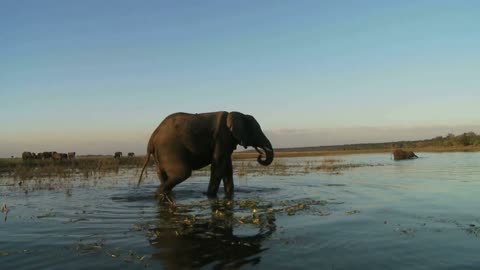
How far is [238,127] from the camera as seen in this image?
15133 millimetres

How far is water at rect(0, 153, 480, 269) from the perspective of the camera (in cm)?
671

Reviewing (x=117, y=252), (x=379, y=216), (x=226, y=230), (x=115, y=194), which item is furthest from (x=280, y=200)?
(x=117, y=252)

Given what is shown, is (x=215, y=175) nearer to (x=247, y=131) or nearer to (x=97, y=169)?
(x=247, y=131)

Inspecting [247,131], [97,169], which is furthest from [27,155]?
[247,131]

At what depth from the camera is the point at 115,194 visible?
16.0m

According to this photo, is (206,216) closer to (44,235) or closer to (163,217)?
(163,217)

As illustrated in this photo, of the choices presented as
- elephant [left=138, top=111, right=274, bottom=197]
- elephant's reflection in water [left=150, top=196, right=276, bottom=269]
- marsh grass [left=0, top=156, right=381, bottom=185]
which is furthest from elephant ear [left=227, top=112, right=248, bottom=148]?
marsh grass [left=0, top=156, right=381, bottom=185]

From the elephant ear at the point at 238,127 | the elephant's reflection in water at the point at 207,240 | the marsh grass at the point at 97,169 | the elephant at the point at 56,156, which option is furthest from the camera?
the elephant at the point at 56,156

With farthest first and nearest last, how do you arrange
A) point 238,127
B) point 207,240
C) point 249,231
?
point 238,127
point 249,231
point 207,240

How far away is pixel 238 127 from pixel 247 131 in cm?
76

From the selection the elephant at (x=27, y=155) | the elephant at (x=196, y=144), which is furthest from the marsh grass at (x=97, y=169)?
the elephant at (x=196, y=144)

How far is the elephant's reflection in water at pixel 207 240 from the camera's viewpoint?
6695 mm

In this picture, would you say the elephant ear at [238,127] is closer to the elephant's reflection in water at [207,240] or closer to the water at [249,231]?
the water at [249,231]

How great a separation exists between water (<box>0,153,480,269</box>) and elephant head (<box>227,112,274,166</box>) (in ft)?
5.83
